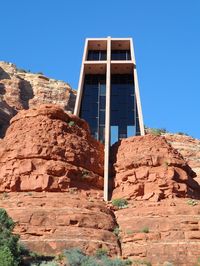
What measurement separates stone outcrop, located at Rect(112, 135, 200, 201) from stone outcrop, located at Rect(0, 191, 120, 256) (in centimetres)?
392

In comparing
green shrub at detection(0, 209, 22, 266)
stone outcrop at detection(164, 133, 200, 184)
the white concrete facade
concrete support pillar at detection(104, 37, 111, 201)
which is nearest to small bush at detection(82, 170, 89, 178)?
concrete support pillar at detection(104, 37, 111, 201)

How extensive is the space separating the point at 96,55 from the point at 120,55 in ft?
7.96

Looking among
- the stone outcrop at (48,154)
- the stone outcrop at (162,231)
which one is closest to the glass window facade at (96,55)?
the stone outcrop at (48,154)

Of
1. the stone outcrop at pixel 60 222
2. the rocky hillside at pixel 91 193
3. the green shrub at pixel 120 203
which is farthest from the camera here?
the green shrub at pixel 120 203

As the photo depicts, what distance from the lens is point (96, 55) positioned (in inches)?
2084

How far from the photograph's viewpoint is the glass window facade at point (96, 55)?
52575 mm

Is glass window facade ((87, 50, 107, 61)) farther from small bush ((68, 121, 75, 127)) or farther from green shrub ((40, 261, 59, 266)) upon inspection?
green shrub ((40, 261, 59, 266))

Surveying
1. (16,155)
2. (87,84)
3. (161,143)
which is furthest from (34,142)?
(87,84)

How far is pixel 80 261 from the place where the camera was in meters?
26.8

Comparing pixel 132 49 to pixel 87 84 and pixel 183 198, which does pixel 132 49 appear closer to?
pixel 87 84

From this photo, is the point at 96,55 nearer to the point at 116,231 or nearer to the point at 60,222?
the point at 116,231

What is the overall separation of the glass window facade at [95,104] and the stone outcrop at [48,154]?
853cm

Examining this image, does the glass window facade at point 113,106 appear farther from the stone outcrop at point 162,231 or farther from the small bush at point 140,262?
the small bush at point 140,262

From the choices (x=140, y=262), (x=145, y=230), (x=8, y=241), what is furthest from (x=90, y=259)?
(x=145, y=230)
